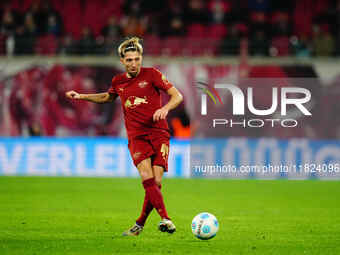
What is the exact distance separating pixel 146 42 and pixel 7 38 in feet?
13.3

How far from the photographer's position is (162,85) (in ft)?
27.5

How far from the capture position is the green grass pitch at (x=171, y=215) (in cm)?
781

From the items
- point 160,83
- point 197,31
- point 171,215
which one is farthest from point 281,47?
point 160,83

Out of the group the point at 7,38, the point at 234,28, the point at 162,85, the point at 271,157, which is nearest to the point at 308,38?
the point at 234,28

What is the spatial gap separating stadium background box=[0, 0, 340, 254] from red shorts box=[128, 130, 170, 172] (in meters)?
0.89

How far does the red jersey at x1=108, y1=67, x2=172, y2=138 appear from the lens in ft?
27.6

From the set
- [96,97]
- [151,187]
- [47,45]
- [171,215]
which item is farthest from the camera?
[47,45]

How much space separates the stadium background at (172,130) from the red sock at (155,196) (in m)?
0.32

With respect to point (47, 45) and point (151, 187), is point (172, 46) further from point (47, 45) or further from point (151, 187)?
point (151, 187)

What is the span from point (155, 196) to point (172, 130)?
12637mm

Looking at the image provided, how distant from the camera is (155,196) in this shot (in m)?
8.27

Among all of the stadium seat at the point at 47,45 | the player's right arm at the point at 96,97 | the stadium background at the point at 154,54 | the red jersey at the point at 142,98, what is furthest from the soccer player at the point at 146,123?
the stadium seat at the point at 47,45

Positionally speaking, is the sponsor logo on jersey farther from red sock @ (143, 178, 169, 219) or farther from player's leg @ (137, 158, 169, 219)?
red sock @ (143, 178, 169, 219)

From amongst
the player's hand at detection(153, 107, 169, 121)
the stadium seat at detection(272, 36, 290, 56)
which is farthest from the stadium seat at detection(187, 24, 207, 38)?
the player's hand at detection(153, 107, 169, 121)
